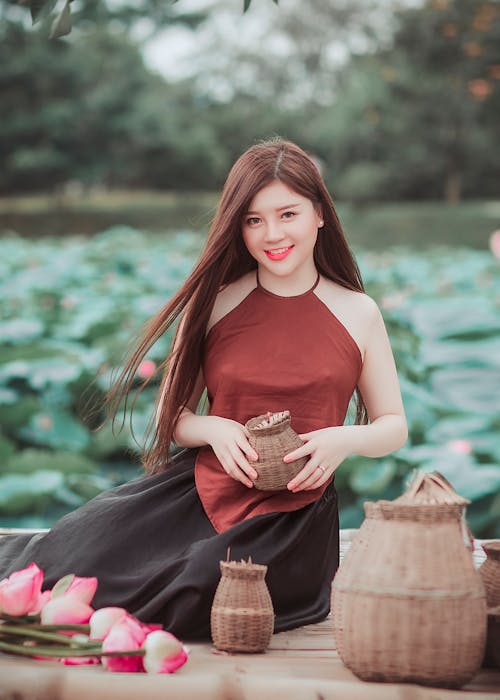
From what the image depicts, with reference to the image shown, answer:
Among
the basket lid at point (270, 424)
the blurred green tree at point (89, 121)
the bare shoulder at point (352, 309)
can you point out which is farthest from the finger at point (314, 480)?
the blurred green tree at point (89, 121)

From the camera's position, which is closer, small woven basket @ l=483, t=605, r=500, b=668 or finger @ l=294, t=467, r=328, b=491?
small woven basket @ l=483, t=605, r=500, b=668

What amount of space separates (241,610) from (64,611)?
0.81ft

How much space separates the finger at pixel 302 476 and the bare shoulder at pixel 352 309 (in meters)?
0.29

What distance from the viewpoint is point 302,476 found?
168cm

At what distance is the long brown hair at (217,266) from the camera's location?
1.86m

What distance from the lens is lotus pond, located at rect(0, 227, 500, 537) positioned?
12.1 feet

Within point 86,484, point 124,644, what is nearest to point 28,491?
point 86,484

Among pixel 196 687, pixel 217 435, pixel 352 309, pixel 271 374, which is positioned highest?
pixel 352 309

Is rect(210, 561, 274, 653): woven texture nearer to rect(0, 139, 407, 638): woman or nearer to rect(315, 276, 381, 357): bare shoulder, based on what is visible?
rect(0, 139, 407, 638): woman

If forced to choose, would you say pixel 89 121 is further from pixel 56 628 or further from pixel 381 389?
pixel 56 628

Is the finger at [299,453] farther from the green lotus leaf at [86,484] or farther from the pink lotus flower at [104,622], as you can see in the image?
the green lotus leaf at [86,484]

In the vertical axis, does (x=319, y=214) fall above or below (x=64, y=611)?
above

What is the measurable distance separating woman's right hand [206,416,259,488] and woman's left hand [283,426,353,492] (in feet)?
0.20

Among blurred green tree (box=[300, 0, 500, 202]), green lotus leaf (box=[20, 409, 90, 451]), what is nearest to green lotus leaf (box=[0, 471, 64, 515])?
green lotus leaf (box=[20, 409, 90, 451])
